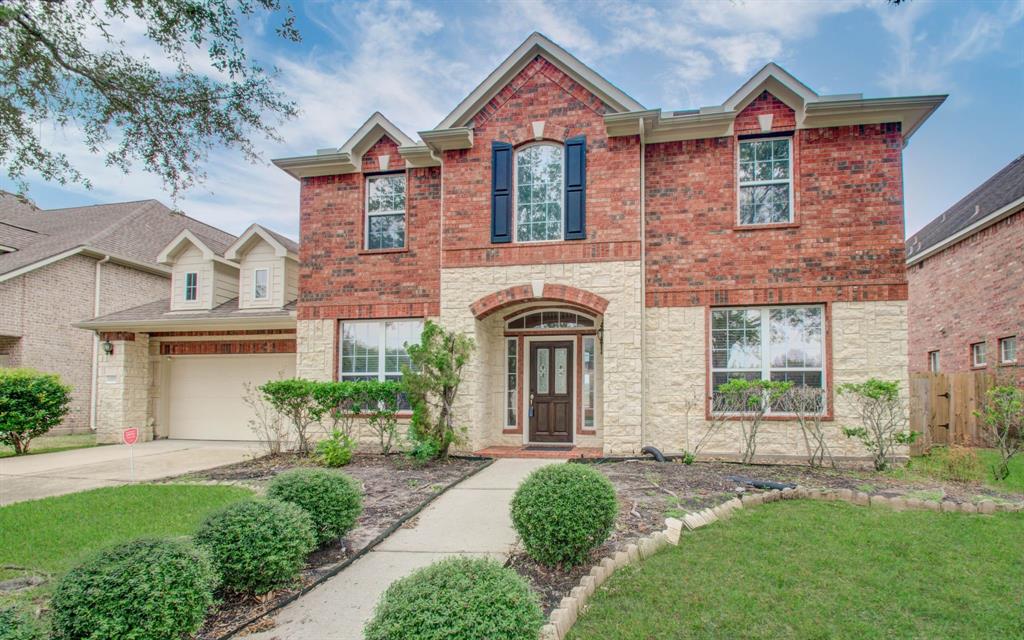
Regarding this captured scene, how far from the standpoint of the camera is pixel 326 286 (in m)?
12.5

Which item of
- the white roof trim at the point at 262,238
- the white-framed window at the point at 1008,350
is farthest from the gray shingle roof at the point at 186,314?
the white-framed window at the point at 1008,350

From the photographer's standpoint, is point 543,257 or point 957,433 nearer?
point 543,257

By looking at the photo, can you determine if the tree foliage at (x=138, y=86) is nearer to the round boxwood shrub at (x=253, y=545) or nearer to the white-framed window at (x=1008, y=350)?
the round boxwood shrub at (x=253, y=545)

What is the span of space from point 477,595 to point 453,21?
8.65 m

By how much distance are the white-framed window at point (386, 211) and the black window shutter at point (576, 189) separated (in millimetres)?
3500

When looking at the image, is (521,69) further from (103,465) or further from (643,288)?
(103,465)

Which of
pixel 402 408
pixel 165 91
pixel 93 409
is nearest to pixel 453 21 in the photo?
pixel 165 91

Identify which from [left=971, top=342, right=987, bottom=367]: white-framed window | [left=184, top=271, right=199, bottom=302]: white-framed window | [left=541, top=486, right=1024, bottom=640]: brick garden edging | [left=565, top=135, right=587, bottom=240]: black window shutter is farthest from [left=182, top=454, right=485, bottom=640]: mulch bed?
[left=971, top=342, right=987, bottom=367]: white-framed window

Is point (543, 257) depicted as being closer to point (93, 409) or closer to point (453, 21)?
point (453, 21)

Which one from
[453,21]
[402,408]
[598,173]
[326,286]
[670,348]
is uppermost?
[453,21]

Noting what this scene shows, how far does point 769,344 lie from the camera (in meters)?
10.6

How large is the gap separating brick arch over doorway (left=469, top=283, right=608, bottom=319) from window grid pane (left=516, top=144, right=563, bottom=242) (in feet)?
3.22

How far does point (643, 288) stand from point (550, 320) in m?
2.16

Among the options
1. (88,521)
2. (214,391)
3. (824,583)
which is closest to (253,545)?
(88,521)
